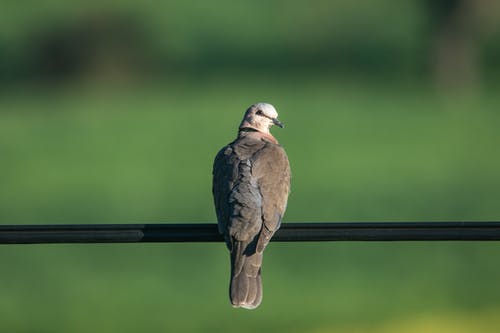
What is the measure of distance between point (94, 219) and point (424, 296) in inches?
350

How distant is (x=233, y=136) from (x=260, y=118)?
22.0m

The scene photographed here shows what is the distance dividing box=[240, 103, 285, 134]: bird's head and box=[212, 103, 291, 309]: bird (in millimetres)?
503

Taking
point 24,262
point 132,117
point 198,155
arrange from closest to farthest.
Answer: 1. point 24,262
2. point 198,155
3. point 132,117

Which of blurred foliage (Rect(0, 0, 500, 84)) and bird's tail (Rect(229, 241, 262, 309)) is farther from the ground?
blurred foliage (Rect(0, 0, 500, 84))

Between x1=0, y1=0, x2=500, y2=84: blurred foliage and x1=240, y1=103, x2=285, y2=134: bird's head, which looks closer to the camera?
x1=240, y1=103, x2=285, y2=134: bird's head

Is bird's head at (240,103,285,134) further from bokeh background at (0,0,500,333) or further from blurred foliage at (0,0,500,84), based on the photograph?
blurred foliage at (0,0,500,84)

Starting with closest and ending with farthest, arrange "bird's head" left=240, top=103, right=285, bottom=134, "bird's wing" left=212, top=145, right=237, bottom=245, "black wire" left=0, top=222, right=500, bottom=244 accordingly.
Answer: "black wire" left=0, top=222, right=500, bottom=244, "bird's wing" left=212, top=145, right=237, bottom=245, "bird's head" left=240, top=103, right=285, bottom=134

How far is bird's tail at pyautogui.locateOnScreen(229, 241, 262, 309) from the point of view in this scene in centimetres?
623

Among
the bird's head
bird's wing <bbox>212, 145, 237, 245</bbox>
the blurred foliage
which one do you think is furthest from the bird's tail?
the blurred foliage

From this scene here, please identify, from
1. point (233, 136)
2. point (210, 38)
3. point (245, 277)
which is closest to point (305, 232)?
point (245, 277)

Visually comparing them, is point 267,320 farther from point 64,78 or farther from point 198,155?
point 64,78

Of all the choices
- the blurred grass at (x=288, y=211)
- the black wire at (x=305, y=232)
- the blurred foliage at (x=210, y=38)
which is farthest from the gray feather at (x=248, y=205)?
the blurred foliage at (x=210, y=38)

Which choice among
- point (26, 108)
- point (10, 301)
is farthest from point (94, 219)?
point (26, 108)

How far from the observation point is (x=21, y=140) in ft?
112
